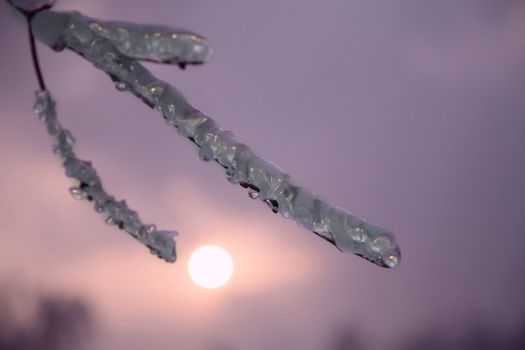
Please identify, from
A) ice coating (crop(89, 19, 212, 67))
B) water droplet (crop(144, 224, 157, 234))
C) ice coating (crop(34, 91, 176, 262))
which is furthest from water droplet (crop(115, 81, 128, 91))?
water droplet (crop(144, 224, 157, 234))

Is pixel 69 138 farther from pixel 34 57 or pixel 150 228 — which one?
pixel 150 228

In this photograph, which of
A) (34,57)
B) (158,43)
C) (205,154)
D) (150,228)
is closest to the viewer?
(158,43)

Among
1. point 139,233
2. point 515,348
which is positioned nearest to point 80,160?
point 139,233

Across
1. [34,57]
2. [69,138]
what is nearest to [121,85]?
[34,57]

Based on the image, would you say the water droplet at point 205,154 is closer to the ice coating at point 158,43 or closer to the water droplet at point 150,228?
the ice coating at point 158,43

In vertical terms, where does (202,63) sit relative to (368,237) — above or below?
above

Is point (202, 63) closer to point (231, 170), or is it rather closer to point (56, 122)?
point (231, 170)

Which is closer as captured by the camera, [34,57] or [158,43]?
[158,43]

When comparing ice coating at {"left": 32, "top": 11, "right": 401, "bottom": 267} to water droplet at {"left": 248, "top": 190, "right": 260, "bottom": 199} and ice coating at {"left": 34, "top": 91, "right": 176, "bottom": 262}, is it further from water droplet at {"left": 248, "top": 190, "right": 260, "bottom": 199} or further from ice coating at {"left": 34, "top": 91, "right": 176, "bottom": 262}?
ice coating at {"left": 34, "top": 91, "right": 176, "bottom": 262}
